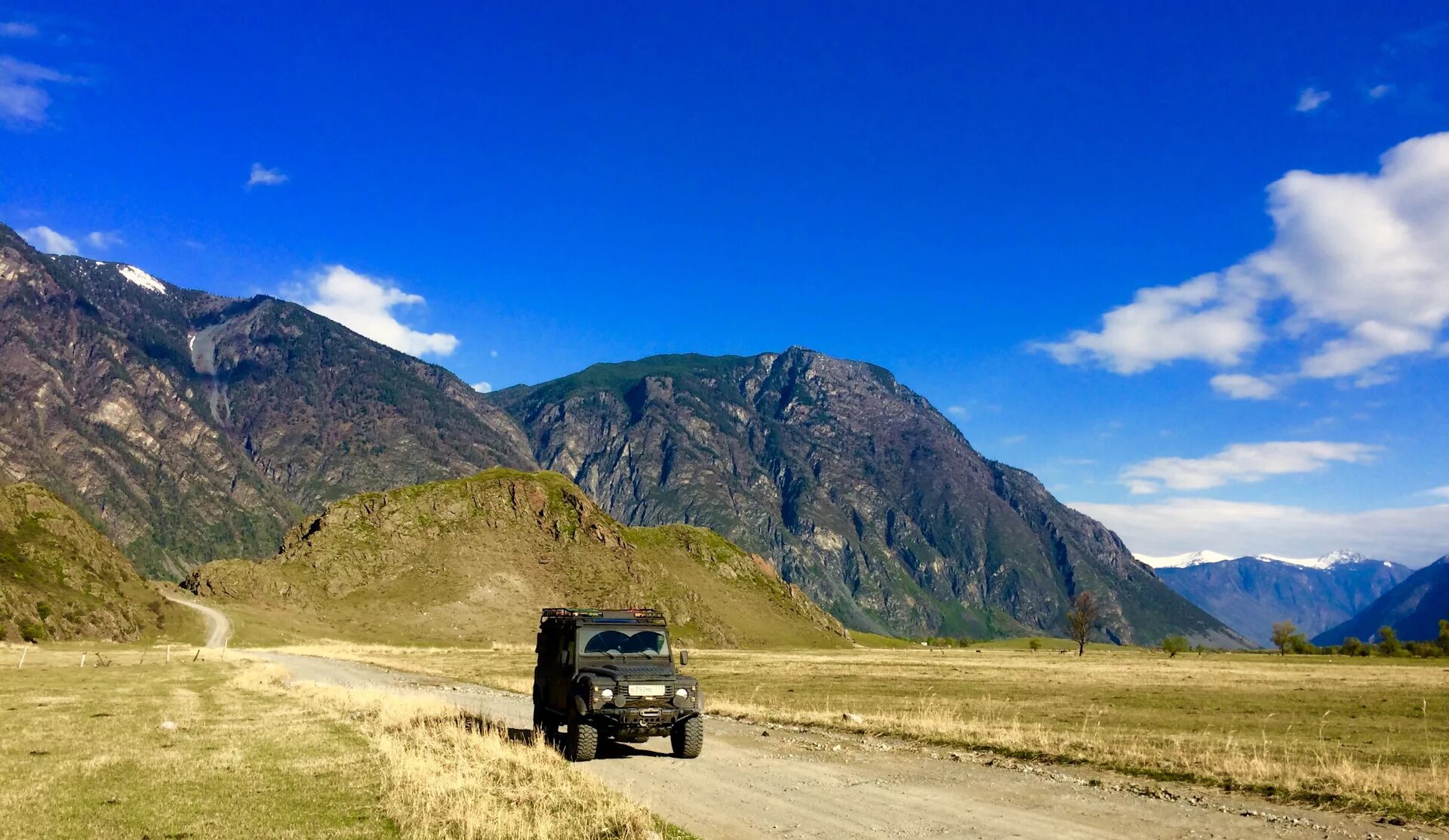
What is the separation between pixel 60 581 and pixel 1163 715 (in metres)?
124

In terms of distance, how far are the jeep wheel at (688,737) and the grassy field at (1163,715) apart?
792 centimetres

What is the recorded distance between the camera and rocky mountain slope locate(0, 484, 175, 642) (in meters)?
94.4

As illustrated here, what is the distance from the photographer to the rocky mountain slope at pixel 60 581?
94438 millimetres

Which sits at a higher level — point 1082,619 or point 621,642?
point 621,642

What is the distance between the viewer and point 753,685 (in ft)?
194

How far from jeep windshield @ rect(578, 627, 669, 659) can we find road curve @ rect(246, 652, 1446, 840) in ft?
8.80

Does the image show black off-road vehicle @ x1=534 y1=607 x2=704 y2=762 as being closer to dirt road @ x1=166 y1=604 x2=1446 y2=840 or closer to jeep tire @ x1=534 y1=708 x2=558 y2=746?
jeep tire @ x1=534 y1=708 x2=558 y2=746

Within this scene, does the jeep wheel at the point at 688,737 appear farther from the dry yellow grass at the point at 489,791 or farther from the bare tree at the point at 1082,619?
the bare tree at the point at 1082,619

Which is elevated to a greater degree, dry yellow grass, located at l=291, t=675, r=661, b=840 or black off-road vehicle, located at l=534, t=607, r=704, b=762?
black off-road vehicle, located at l=534, t=607, r=704, b=762

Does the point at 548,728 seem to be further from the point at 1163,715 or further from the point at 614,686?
the point at 1163,715

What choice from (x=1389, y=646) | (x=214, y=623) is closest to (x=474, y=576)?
(x=214, y=623)

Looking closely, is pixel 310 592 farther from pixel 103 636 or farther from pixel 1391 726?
pixel 1391 726

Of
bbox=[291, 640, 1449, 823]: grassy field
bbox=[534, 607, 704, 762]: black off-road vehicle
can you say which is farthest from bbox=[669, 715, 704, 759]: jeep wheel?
bbox=[291, 640, 1449, 823]: grassy field

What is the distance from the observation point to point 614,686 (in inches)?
826
